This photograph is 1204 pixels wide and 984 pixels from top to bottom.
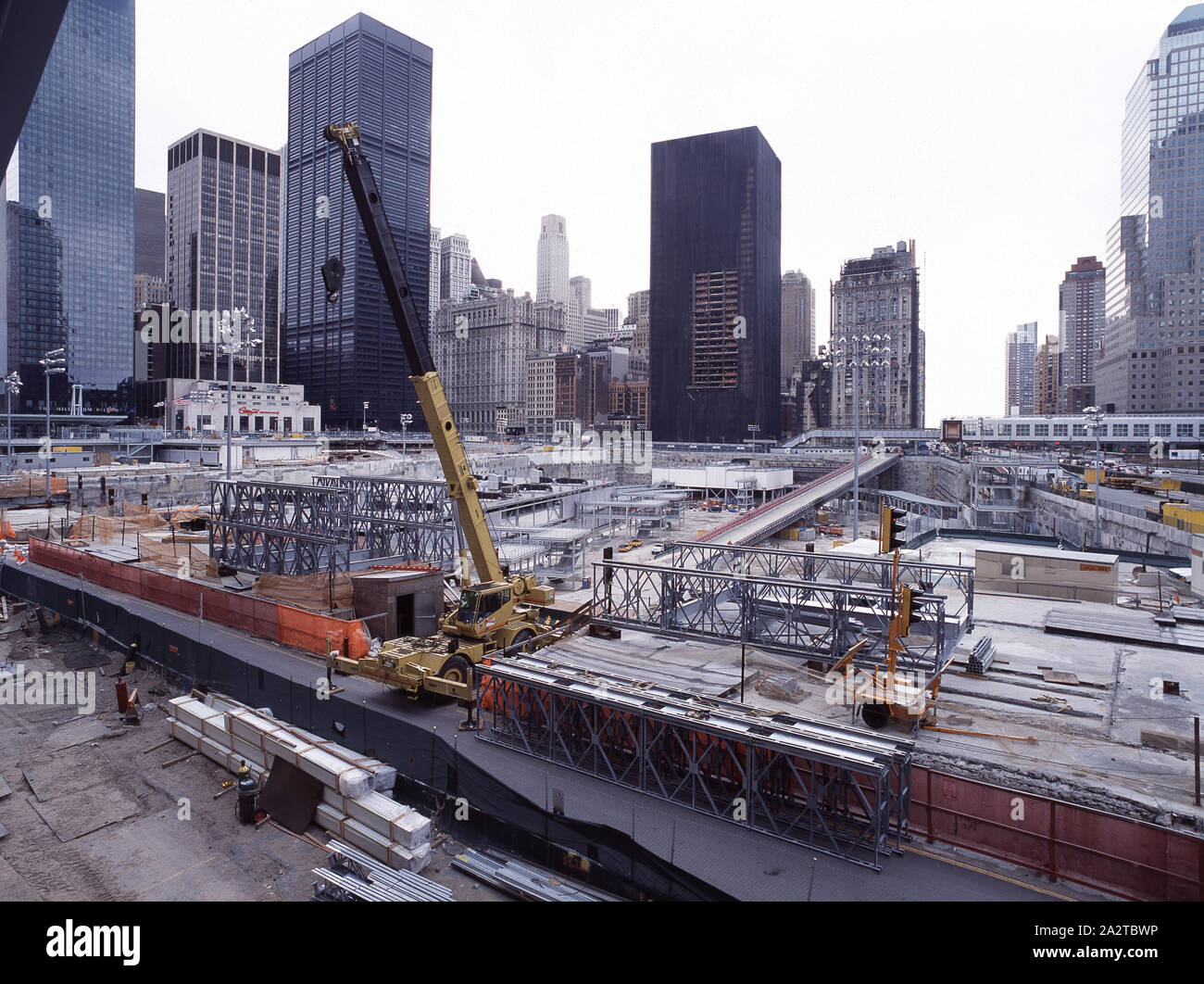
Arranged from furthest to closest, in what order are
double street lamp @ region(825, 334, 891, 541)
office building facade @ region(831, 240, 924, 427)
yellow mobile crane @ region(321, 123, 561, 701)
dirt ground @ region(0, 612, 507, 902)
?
1. office building facade @ region(831, 240, 924, 427)
2. double street lamp @ region(825, 334, 891, 541)
3. yellow mobile crane @ region(321, 123, 561, 701)
4. dirt ground @ region(0, 612, 507, 902)

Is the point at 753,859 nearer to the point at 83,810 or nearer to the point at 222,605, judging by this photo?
the point at 83,810

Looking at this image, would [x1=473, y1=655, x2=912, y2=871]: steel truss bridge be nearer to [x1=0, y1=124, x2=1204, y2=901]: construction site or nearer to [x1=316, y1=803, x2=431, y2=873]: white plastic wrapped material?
[x1=0, y1=124, x2=1204, y2=901]: construction site

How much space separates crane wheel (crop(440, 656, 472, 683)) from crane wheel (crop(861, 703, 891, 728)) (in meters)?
9.59

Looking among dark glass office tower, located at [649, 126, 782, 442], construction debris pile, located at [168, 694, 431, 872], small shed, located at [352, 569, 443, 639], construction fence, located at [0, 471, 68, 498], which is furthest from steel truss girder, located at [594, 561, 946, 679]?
dark glass office tower, located at [649, 126, 782, 442]

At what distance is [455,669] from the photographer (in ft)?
59.6

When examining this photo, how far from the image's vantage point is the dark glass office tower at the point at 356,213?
146000 mm

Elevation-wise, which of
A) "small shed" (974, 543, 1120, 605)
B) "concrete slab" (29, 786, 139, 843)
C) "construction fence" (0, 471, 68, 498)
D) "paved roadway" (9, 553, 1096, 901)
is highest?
"construction fence" (0, 471, 68, 498)

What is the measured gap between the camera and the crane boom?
2077 centimetres

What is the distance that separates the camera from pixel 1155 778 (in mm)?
13547

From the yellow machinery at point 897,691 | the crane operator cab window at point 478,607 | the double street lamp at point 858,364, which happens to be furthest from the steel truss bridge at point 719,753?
the double street lamp at point 858,364

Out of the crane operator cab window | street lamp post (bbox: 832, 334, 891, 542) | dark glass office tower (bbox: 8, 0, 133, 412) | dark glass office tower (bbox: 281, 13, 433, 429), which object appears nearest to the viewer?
Answer: the crane operator cab window
